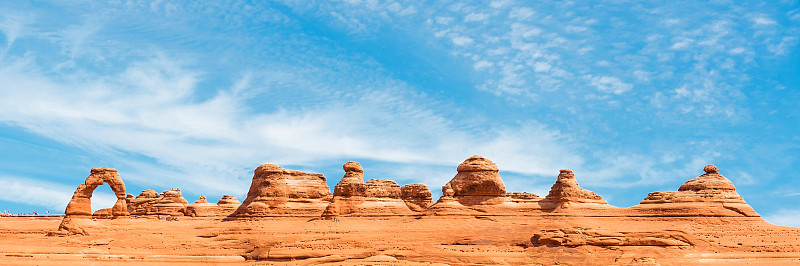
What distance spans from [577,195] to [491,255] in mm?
11007

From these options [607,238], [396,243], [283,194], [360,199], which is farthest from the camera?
[283,194]

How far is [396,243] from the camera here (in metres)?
39.8

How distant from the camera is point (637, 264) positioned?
35.8 m

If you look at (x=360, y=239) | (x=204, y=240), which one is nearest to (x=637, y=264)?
(x=360, y=239)

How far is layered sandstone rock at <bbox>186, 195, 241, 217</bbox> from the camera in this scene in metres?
63.1

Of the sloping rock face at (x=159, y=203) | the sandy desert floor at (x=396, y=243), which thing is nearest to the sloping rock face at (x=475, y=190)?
the sandy desert floor at (x=396, y=243)

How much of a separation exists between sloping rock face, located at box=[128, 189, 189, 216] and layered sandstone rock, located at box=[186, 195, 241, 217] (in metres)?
1.23

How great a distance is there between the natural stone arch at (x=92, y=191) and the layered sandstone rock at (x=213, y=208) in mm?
15067

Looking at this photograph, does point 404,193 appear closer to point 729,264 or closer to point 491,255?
point 491,255

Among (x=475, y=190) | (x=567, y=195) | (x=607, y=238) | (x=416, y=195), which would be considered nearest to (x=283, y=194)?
(x=416, y=195)

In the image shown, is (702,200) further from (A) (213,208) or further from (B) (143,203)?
(B) (143,203)

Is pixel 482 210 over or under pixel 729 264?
over

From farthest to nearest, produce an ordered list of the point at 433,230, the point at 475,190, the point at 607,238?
the point at 475,190 < the point at 433,230 < the point at 607,238

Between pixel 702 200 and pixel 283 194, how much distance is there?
1198 inches
